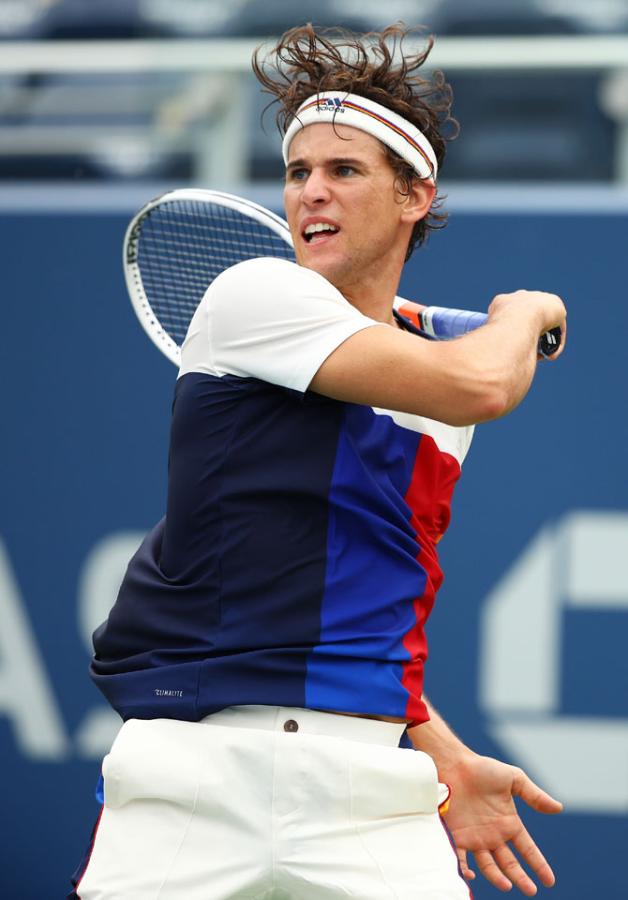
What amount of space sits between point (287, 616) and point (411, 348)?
17.8 inches

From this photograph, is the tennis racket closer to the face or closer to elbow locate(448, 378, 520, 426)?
the face

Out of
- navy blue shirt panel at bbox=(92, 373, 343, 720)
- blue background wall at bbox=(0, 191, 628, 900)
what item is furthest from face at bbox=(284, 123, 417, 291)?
blue background wall at bbox=(0, 191, 628, 900)

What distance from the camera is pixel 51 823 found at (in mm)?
4688

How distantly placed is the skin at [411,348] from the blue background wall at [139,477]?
72.8 inches

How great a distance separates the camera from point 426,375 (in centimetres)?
224

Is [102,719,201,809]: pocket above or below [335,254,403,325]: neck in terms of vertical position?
below

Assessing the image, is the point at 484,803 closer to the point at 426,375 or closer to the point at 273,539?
the point at 273,539

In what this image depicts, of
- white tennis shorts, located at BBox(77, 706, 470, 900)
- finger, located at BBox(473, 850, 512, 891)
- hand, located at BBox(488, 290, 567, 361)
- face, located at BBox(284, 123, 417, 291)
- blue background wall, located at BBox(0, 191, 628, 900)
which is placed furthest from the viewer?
blue background wall, located at BBox(0, 191, 628, 900)

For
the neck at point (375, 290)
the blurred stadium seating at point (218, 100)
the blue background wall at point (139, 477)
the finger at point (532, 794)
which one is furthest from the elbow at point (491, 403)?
the blurred stadium seating at point (218, 100)

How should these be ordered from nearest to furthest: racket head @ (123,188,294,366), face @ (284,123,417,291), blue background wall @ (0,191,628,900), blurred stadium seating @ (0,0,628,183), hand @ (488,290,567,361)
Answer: hand @ (488,290,567,361) → face @ (284,123,417,291) → racket head @ (123,188,294,366) → blue background wall @ (0,191,628,900) → blurred stadium seating @ (0,0,628,183)

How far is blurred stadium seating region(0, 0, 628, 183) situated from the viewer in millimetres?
4770

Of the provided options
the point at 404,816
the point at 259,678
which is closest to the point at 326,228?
the point at 259,678

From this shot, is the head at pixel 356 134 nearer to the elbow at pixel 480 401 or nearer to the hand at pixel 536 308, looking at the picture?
the hand at pixel 536 308

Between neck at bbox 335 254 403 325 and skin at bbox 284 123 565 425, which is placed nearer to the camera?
skin at bbox 284 123 565 425
